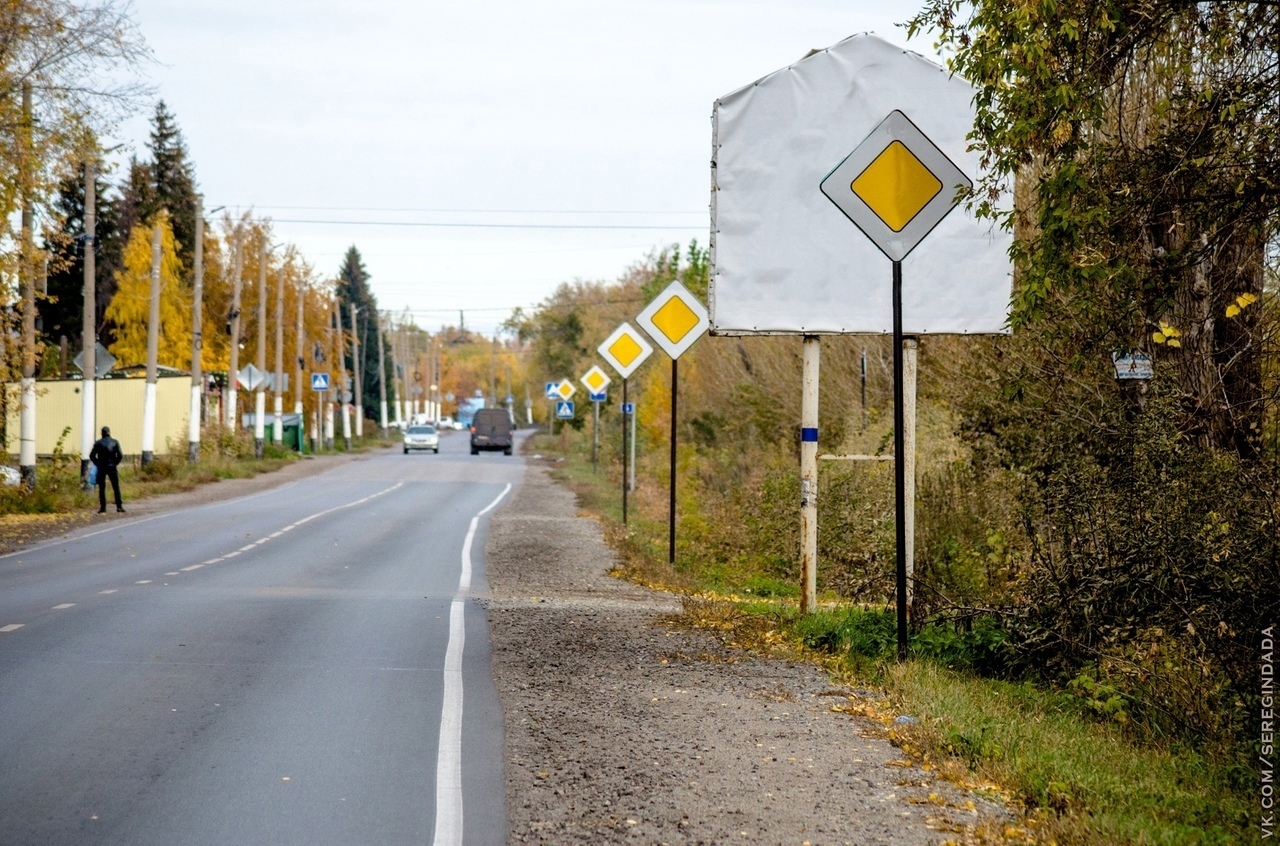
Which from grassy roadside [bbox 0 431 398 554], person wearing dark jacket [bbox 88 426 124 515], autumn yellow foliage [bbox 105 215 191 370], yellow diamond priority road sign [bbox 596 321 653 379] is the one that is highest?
autumn yellow foliage [bbox 105 215 191 370]

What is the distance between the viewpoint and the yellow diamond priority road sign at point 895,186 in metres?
8.38

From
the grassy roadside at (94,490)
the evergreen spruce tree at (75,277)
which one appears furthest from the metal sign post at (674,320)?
the evergreen spruce tree at (75,277)

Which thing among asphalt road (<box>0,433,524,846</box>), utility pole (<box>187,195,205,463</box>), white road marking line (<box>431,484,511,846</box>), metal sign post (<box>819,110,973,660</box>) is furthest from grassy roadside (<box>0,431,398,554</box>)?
metal sign post (<box>819,110,973,660</box>)

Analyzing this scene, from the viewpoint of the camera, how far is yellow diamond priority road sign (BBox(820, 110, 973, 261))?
330 inches

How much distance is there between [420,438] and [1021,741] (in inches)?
2605

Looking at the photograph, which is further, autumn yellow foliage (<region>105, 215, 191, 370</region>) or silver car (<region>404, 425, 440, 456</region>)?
silver car (<region>404, 425, 440, 456</region>)

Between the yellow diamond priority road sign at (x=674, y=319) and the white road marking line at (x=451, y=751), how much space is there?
14.9 feet

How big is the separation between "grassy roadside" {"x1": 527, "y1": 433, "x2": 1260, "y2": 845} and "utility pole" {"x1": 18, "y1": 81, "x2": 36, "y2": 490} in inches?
657

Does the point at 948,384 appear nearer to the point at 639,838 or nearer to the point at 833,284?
the point at 833,284

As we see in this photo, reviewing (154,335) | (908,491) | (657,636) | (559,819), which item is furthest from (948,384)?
(154,335)

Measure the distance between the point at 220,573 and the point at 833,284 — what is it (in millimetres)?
8465

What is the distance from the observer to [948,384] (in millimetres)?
17391

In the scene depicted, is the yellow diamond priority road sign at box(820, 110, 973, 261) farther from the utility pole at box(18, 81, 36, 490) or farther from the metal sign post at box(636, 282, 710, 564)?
the utility pole at box(18, 81, 36, 490)

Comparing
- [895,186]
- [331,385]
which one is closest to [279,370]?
[331,385]
